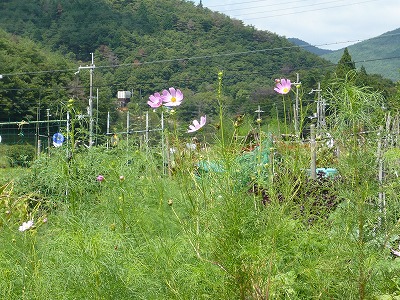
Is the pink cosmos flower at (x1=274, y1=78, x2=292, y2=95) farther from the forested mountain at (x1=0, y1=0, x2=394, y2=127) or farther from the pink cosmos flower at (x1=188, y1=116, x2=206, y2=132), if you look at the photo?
the forested mountain at (x1=0, y1=0, x2=394, y2=127)

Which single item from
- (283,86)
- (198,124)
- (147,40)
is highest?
(147,40)

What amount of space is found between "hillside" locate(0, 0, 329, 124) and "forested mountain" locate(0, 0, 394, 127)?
0.28ft

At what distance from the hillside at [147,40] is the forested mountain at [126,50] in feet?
0.28

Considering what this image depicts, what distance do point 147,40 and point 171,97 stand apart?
60.2 m

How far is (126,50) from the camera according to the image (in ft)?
196

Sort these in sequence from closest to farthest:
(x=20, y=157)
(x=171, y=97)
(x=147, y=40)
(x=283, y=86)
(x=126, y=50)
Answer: (x=171, y=97)
(x=283, y=86)
(x=20, y=157)
(x=126, y=50)
(x=147, y=40)

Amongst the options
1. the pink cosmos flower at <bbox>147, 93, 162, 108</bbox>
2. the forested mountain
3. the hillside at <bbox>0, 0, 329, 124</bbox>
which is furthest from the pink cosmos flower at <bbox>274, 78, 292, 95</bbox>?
the hillside at <bbox>0, 0, 329, 124</bbox>

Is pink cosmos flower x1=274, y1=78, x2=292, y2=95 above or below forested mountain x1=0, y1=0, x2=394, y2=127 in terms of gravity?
below

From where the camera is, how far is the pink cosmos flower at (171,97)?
2.43m

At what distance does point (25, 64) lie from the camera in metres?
45.7

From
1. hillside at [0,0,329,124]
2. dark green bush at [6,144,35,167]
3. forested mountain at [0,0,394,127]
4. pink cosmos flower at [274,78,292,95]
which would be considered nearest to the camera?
pink cosmos flower at [274,78,292,95]

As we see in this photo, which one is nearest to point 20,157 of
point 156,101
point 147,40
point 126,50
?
point 156,101

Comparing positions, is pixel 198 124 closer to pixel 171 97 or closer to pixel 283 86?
pixel 171 97

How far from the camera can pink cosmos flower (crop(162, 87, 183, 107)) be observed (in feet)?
7.97
